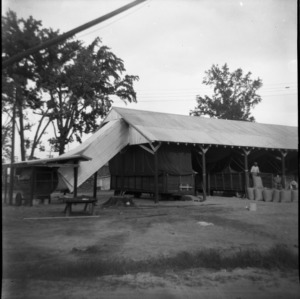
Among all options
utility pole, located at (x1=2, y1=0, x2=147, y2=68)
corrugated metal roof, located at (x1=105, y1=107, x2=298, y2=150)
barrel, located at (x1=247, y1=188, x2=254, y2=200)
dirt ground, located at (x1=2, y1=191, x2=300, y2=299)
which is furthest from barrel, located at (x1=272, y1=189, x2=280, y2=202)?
utility pole, located at (x1=2, y1=0, x2=147, y2=68)

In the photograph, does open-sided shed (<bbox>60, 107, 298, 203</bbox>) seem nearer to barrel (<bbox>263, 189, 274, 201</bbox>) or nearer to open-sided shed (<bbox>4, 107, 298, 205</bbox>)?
open-sided shed (<bbox>4, 107, 298, 205</bbox>)

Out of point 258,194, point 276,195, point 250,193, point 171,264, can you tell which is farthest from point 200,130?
point 171,264

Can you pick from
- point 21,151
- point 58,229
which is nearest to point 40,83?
point 21,151

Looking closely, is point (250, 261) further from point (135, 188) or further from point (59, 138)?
point (135, 188)

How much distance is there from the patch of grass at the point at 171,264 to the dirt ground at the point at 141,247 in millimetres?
137

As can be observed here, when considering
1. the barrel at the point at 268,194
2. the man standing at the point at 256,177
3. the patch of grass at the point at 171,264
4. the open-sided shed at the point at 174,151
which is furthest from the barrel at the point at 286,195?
the patch of grass at the point at 171,264

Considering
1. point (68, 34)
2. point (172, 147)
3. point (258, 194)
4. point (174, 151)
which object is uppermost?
point (68, 34)

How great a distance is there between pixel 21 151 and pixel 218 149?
1455 cm

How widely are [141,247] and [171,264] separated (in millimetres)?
1060

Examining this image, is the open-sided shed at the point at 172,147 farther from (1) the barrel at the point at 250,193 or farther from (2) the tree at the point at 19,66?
(2) the tree at the point at 19,66

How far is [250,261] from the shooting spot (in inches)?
213

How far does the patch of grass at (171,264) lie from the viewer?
15.4ft

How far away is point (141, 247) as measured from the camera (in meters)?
6.07

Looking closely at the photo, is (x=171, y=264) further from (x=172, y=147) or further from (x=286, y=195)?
(x=172, y=147)
